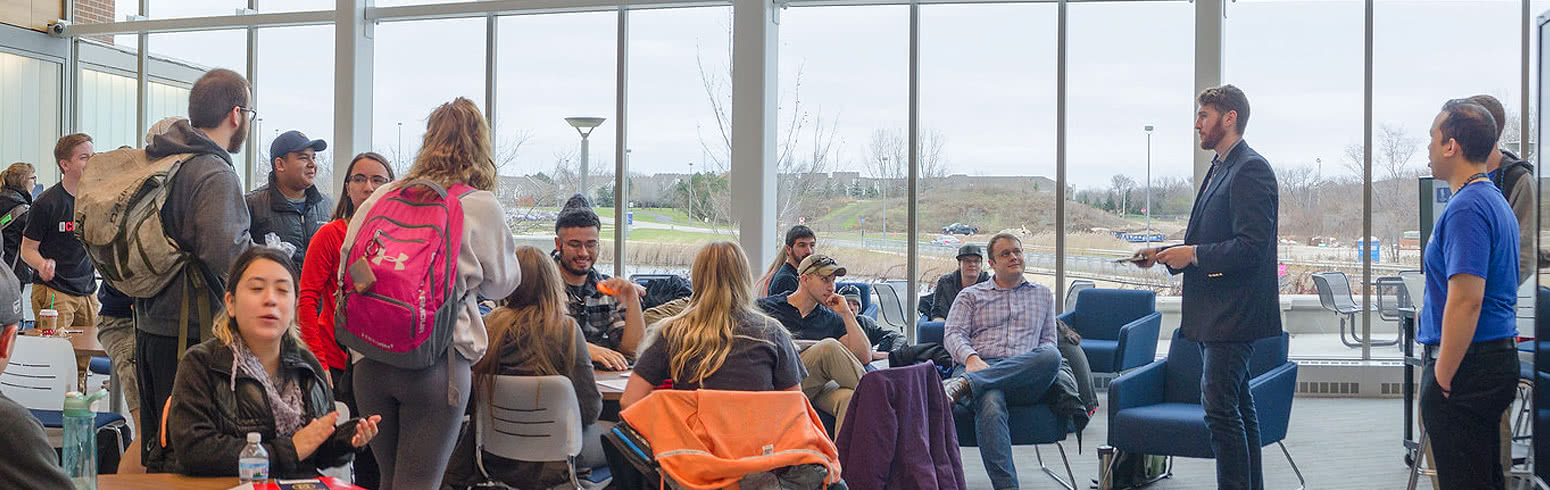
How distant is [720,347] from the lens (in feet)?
11.9

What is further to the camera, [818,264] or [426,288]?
[818,264]

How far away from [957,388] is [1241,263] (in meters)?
1.37

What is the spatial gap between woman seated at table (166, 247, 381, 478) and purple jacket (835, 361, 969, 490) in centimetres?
184

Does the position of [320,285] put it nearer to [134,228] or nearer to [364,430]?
[134,228]

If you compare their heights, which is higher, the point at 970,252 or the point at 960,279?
the point at 970,252

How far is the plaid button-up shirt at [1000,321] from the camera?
5.52 meters

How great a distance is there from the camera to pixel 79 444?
213 centimetres

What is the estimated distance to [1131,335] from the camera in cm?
696

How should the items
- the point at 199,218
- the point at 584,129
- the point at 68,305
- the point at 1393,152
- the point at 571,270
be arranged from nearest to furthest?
the point at 199,218 → the point at 571,270 → the point at 68,305 → the point at 1393,152 → the point at 584,129

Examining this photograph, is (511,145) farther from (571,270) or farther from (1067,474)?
(1067,474)

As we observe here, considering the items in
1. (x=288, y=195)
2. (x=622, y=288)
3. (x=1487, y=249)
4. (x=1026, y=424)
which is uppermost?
(x=288, y=195)

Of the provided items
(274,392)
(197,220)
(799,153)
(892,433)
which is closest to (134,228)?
(197,220)

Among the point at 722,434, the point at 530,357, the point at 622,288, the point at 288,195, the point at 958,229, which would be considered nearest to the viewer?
the point at 722,434

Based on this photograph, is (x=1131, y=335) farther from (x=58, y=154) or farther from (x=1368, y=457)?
(x=58, y=154)
